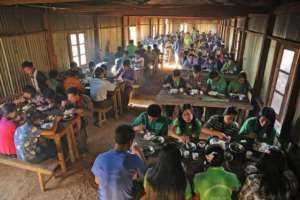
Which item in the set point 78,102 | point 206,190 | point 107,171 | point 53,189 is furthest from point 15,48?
point 206,190

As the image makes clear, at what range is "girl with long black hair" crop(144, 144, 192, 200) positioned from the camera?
101 inches

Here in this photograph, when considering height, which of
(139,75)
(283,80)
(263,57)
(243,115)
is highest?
(263,57)

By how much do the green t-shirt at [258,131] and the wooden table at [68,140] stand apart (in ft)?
12.0

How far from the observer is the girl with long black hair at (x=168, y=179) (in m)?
2.56

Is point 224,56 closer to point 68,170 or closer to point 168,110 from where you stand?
point 168,110

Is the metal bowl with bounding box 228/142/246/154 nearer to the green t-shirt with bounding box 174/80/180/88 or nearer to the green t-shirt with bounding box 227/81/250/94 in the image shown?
the green t-shirt with bounding box 227/81/250/94

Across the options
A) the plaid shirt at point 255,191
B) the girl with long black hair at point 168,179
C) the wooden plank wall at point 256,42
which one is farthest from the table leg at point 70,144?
the wooden plank wall at point 256,42

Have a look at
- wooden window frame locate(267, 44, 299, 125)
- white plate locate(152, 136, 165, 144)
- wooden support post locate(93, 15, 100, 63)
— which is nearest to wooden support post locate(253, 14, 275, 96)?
wooden window frame locate(267, 44, 299, 125)

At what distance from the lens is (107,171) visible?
8.96 feet

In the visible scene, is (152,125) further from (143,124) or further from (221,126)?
(221,126)

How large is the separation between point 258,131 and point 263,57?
320 centimetres

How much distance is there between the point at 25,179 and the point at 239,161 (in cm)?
439

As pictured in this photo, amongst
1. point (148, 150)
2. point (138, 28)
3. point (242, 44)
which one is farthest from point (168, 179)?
point (138, 28)

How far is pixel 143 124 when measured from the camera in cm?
458
